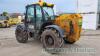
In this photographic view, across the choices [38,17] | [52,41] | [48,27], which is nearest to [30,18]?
[38,17]

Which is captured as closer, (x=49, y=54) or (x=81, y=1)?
(x=49, y=54)

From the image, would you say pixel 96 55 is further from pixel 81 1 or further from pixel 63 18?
pixel 81 1

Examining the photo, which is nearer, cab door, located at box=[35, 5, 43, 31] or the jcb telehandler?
the jcb telehandler

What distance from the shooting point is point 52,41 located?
830 cm

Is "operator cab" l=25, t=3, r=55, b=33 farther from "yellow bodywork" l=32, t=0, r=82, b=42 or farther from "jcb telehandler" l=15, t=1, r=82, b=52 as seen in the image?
"yellow bodywork" l=32, t=0, r=82, b=42

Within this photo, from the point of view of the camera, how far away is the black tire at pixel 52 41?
794cm

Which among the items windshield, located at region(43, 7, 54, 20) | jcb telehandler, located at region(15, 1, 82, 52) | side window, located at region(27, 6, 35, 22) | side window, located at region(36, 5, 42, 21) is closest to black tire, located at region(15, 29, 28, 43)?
jcb telehandler, located at region(15, 1, 82, 52)

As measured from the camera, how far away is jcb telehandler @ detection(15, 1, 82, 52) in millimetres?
8284

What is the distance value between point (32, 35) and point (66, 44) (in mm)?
1769

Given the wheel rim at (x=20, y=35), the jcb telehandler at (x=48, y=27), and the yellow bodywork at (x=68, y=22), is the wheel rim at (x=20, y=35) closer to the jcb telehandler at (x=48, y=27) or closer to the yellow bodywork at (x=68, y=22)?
the jcb telehandler at (x=48, y=27)

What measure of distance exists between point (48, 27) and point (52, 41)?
2.26 feet

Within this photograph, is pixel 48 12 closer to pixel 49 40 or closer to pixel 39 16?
pixel 39 16

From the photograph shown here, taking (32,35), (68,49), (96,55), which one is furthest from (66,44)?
(96,55)

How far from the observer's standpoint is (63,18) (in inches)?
344
